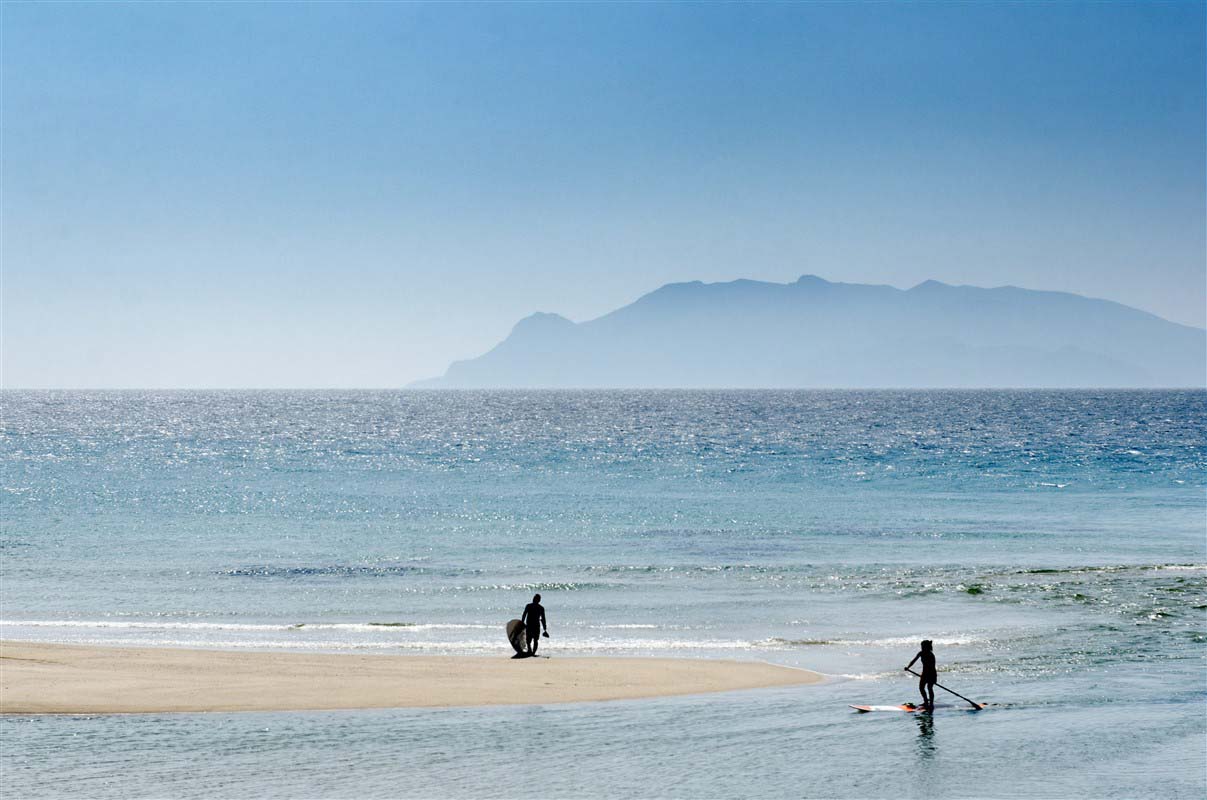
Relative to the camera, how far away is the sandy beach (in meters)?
23.3

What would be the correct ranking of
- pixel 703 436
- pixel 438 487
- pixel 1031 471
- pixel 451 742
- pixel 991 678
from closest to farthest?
pixel 451 742
pixel 991 678
pixel 438 487
pixel 1031 471
pixel 703 436

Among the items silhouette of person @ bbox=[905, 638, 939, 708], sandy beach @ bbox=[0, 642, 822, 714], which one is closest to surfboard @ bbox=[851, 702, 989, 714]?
silhouette of person @ bbox=[905, 638, 939, 708]

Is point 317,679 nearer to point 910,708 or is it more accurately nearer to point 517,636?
point 517,636

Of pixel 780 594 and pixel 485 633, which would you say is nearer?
pixel 485 633

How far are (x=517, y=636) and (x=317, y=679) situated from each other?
528 cm

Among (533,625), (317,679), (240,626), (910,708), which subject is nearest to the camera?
(910,708)

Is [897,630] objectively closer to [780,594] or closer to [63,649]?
Result: [780,594]

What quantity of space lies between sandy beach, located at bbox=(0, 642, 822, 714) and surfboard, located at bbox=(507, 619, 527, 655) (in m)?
0.56

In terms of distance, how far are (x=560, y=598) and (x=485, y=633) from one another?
543 cm

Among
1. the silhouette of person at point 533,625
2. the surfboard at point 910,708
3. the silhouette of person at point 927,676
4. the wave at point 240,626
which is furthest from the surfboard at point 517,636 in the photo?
the silhouette of person at point 927,676

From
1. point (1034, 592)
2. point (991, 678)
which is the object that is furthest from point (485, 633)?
point (1034, 592)

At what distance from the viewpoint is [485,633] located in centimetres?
3152

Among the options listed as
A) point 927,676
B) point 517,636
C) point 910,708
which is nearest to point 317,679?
point 517,636

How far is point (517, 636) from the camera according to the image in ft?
92.9
